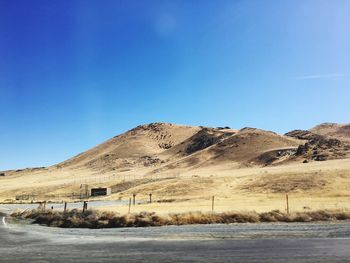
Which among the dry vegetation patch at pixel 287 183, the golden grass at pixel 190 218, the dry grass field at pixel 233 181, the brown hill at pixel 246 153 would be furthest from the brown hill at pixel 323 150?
the golden grass at pixel 190 218

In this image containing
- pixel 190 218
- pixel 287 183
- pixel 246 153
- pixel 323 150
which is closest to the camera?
pixel 190 218

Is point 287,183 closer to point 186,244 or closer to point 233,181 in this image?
point 233,181

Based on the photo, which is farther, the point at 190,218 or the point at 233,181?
the point at 233,181

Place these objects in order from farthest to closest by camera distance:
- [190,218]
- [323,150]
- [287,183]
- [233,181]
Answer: [323,150] < [233,181] < [287,183] < [190,218]

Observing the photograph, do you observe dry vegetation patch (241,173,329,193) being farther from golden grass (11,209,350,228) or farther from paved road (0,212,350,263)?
paved road (0,212,350,263)

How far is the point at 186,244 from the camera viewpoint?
68.6 feet

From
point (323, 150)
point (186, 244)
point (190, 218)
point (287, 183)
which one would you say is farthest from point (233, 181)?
point (186, 244)

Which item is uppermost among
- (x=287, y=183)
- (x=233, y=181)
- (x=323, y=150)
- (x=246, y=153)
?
(x=246, y=153)

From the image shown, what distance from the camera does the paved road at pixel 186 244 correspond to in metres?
17.1

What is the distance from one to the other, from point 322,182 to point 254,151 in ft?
302

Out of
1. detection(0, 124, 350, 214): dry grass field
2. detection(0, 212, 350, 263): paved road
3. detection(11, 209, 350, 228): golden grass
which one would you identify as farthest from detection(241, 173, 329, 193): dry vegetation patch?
detection(0, 212, 350, 263): paved road

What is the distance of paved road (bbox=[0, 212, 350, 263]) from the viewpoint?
56.0 feet

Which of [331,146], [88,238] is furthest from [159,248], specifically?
[331,146]

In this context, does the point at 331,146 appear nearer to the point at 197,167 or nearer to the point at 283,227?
the point at 197,167
